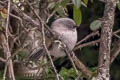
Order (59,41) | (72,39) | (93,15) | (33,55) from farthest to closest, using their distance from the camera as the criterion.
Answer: (93,15)
(72,39)
(33,55)
(59,41)

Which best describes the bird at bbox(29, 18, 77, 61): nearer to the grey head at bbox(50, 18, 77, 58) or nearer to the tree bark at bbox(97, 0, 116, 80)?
the grey head at bbox(50, 18, 77, 58)

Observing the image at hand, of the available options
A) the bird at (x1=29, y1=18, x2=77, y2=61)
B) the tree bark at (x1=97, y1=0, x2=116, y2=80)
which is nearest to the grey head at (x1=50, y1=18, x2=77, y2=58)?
the bird at (x1=29, y1=18, x2=77, y2=61)

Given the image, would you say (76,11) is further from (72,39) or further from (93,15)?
(93,15)

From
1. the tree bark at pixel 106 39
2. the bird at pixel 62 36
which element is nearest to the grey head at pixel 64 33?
the bird at pixel 62 36

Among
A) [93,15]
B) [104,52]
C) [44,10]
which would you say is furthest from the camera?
[93,15]

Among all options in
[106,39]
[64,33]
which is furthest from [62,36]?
[106,39]

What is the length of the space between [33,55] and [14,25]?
2.49 feet

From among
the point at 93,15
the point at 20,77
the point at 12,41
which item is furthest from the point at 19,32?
the point at 93,15

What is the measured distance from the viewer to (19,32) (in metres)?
3.97

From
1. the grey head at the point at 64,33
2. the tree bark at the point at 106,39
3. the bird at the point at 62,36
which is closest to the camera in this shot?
the tree bark at the point at 106,39

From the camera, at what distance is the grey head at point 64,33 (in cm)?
376

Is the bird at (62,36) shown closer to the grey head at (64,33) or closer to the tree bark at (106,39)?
the grey head at (64,33)

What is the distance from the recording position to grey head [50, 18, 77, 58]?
148 inches

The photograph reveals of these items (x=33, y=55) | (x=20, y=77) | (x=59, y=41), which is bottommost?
(x=20, y=77)
